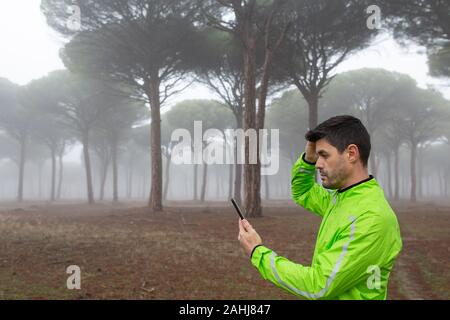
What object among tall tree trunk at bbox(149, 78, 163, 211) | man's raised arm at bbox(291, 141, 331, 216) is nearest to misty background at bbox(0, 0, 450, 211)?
tall tree trunk at bbox(149, 78, 163, 211)

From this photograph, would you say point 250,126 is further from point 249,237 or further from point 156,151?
point 249,237

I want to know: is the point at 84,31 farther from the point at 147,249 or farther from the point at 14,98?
the point at 14,98

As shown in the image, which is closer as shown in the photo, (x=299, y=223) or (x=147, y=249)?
(x=147, y=249)

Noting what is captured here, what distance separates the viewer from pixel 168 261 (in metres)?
8.15

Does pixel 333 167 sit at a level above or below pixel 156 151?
below

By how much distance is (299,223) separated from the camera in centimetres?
1405

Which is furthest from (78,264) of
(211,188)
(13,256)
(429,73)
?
(211,188)

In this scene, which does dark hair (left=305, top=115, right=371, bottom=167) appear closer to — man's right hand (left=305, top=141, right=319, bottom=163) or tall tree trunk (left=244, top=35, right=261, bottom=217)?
man's right hand (left=305, top=141, right=319, bottom=163)

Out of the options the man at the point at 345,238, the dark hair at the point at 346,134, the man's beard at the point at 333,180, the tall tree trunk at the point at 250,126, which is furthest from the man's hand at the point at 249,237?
the tall tree trunk at the point at 250,126

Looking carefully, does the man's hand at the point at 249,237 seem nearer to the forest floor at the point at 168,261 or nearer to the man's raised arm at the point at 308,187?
the man's raised arm at the point at 308,187

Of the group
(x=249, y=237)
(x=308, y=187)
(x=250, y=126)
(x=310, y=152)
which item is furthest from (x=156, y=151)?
(x=249, y=237)

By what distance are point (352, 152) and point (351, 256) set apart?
567 mm
